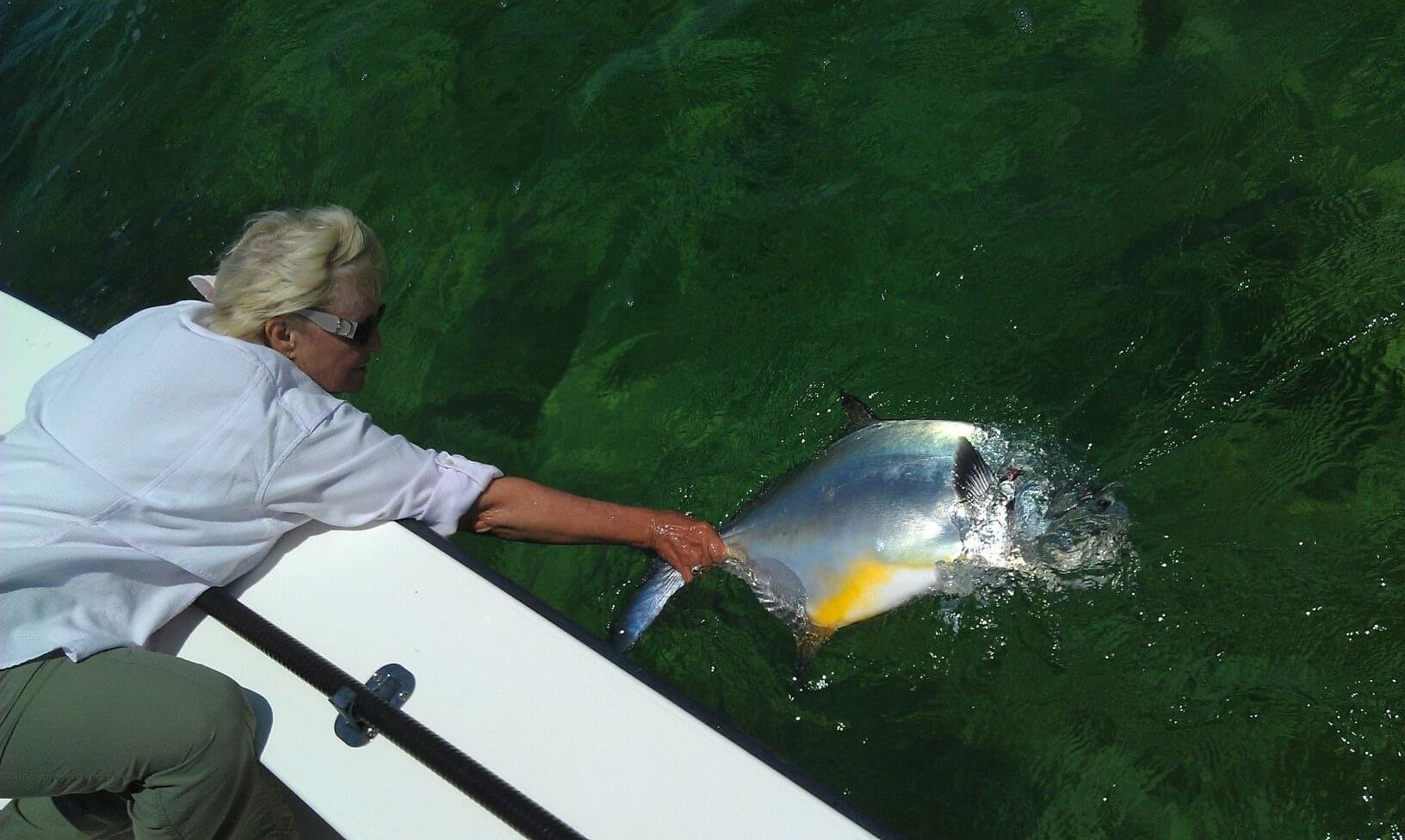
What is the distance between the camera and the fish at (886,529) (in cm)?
262

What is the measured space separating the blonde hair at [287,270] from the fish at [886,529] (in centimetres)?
107

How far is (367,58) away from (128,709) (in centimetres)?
427

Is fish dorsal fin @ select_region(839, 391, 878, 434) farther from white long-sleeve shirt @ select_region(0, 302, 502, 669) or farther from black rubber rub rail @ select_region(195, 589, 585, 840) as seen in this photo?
black rubber rub rail @ select_region(195, 589, 585, 840)

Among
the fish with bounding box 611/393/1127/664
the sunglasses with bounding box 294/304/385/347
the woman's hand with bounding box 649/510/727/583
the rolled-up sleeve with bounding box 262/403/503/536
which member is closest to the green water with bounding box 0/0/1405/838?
the fish with bounding box 611/393/1127/664

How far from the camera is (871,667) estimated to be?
3.00 meters

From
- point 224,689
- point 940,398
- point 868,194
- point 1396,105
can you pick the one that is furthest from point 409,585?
point 1396,105

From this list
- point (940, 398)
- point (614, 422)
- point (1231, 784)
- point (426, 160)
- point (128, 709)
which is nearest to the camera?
point (128, 709)

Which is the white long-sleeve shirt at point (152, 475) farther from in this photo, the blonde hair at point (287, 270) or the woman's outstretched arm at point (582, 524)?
the woman's outstretched arm at point (582, 524)

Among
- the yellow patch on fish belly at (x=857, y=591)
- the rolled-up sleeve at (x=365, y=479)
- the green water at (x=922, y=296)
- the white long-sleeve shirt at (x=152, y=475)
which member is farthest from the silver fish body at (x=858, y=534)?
Answer: the white long-sleeve shirt at (x=152, y=475)

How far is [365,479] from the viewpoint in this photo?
2311mm

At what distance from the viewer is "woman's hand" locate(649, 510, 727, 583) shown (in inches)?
106

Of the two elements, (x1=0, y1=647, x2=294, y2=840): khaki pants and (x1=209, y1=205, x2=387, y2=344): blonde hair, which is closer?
(x1=0, y1=647, x2=294, y2=840): khaki pants

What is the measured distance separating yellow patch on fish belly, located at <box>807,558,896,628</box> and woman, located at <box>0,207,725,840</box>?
967 millimetres

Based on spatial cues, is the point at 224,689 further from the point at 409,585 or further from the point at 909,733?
the point at 909,733
